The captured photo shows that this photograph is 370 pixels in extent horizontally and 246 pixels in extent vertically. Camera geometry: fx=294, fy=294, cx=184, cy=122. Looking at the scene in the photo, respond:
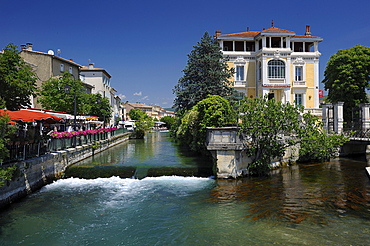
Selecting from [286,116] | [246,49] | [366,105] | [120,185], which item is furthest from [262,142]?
[246,49]

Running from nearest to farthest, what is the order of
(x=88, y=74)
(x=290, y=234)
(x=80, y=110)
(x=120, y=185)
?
(x=290, y=234) → (x=120, y=185) → (x=80, y=110) → (x=88, y=74)

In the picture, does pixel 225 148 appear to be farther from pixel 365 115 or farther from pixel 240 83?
pixel 240 83

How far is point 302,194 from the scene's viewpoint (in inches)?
517

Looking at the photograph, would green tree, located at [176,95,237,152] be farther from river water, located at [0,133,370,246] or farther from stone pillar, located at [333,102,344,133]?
stone pillar, located at [333,102,344,133]

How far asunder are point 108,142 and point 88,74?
30717 mm

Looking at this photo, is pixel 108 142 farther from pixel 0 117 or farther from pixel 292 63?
pixel 292 63

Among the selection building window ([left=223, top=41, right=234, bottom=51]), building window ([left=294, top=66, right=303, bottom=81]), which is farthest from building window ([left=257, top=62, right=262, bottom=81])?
building window ([left=294, top=66, right=303, bottom=81])

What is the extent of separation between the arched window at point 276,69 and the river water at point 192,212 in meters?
24.0

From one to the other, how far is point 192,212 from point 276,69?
Answer: 103 feet

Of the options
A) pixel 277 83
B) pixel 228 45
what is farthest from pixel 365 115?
pixel 228 45

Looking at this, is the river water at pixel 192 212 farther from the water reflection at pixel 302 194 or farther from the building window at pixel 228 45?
the building window at pixel 228 45

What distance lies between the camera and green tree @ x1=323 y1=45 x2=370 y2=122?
103ft

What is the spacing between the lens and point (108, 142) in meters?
31.4

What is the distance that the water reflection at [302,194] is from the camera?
34.6 ft
